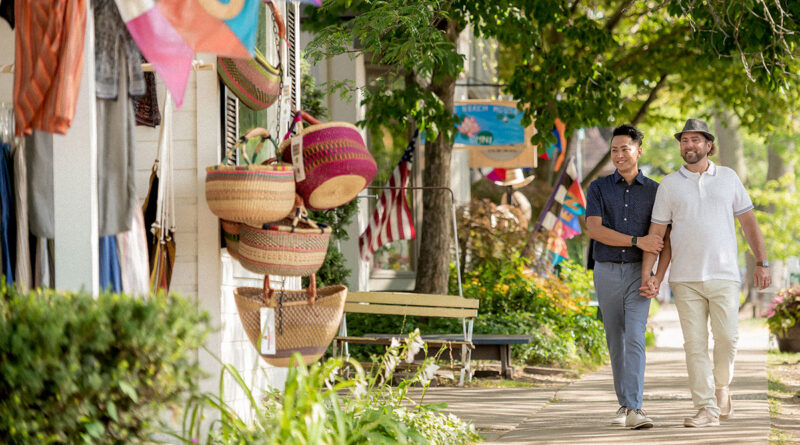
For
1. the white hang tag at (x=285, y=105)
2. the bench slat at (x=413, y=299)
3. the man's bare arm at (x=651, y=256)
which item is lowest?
the bench slat at (x=413, y=299)

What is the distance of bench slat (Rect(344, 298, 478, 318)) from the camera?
984cm

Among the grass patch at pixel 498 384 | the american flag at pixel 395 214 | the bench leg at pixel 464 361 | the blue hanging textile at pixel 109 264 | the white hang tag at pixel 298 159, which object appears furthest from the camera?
the american flag at pixel 395 214

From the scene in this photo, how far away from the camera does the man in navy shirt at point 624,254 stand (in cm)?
682

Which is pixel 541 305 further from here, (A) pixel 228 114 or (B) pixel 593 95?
(A) pixel 228 114

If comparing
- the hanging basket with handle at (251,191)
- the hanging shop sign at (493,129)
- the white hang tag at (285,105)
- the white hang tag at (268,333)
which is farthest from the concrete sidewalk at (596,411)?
the hanging shop sign at (493,129)

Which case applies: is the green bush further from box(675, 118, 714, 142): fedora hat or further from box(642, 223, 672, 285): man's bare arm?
box(675, 118, 714, 142): fedora hat

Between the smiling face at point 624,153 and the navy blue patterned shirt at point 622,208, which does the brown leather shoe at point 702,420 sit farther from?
the smiling face at point 624,153

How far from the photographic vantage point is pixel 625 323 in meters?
6.94

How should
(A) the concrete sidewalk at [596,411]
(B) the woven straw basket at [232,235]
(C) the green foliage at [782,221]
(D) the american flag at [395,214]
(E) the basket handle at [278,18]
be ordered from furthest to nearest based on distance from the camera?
(C) the green foliage at [782,221], (D) the american flag at [395,214], (A) the concrete sidewalk at [596,411], (E) the basket handle at [278,18], (B) the woven straw basket at [232,235]

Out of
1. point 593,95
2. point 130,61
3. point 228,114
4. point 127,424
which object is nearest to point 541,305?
point 593,95

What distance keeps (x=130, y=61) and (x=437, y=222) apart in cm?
798

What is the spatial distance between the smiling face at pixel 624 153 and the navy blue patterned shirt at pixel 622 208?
10 cm

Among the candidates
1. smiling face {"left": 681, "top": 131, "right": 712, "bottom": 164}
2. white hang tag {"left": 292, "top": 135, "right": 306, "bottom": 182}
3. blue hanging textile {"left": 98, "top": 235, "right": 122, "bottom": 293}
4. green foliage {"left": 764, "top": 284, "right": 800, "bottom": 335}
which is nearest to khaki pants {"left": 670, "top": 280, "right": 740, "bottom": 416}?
smiling face {"left": 681, "top": 131, "right": 712, "bottom": 164}

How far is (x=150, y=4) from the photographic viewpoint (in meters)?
4.22
